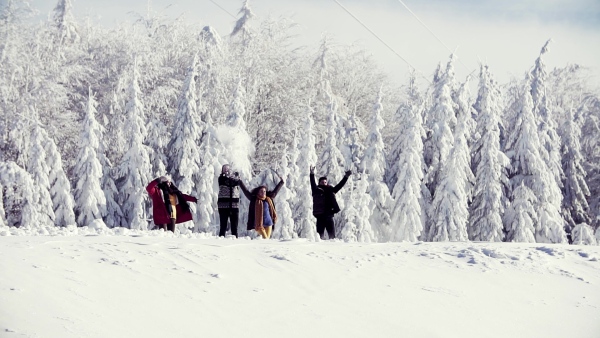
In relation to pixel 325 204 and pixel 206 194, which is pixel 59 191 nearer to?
pixel 206 194

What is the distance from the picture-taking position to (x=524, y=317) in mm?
8492

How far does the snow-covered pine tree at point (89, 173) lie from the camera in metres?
26.9

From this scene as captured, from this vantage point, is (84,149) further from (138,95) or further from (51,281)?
(51,281)

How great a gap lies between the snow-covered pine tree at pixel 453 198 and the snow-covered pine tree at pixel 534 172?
3514mm

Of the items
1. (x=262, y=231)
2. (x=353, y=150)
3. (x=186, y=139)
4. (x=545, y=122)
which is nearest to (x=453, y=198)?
(x=353, y=150)

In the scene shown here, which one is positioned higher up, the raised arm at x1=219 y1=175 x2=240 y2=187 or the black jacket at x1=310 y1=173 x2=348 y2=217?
the raised arm at x1=219 y1=175 x2=240 y2=187

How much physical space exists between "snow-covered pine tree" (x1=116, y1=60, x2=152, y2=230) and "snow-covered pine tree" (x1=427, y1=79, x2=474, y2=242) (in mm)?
13216

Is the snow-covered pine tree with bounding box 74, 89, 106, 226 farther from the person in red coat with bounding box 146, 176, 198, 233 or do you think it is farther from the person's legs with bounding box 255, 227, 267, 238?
the person's legs with bounding box 255, 227, 267, 238

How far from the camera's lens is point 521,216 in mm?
28375

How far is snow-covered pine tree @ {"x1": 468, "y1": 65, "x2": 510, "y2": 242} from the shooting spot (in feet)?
93.4

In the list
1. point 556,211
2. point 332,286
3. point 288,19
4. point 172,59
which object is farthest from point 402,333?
point 288,19

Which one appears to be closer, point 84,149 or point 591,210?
point 84,149

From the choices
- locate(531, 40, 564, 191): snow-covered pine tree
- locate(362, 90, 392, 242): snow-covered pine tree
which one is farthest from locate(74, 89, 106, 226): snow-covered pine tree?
locate(531, 40, 564, 191): snow-covered pine tree

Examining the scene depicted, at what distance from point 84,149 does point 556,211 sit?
21.7m
